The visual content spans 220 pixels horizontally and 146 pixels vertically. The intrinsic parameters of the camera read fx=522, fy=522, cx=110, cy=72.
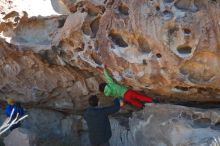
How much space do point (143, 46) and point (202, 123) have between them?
107 centimetres

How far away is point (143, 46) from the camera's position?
568 centimetres

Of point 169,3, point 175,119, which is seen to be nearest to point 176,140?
point 175,119

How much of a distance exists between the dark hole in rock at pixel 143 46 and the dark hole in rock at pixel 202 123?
0.95 metres

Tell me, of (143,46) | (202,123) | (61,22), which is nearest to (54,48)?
(61,22)

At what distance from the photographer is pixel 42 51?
6.83m

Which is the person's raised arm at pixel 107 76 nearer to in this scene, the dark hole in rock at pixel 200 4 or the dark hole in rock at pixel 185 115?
the dark hole in rock at pixel 185 115

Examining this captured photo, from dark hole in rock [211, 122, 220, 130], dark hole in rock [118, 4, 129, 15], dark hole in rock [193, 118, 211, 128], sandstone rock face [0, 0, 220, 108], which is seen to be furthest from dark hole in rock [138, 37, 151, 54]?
dark hole in rock [211, 122, 220, 130]

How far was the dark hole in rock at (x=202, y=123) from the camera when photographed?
18.7ft

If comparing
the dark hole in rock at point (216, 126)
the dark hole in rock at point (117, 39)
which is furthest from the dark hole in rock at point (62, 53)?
the dark hole in rock at point (216, 126)

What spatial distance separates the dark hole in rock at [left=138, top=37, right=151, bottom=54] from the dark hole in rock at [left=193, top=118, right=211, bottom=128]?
3.11 feet

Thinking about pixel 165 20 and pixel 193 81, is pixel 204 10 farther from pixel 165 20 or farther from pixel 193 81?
pixel 193 81

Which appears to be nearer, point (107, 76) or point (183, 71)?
point (183, 71)

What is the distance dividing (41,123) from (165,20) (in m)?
3.01

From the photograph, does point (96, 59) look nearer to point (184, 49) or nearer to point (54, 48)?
point (54, 48)
